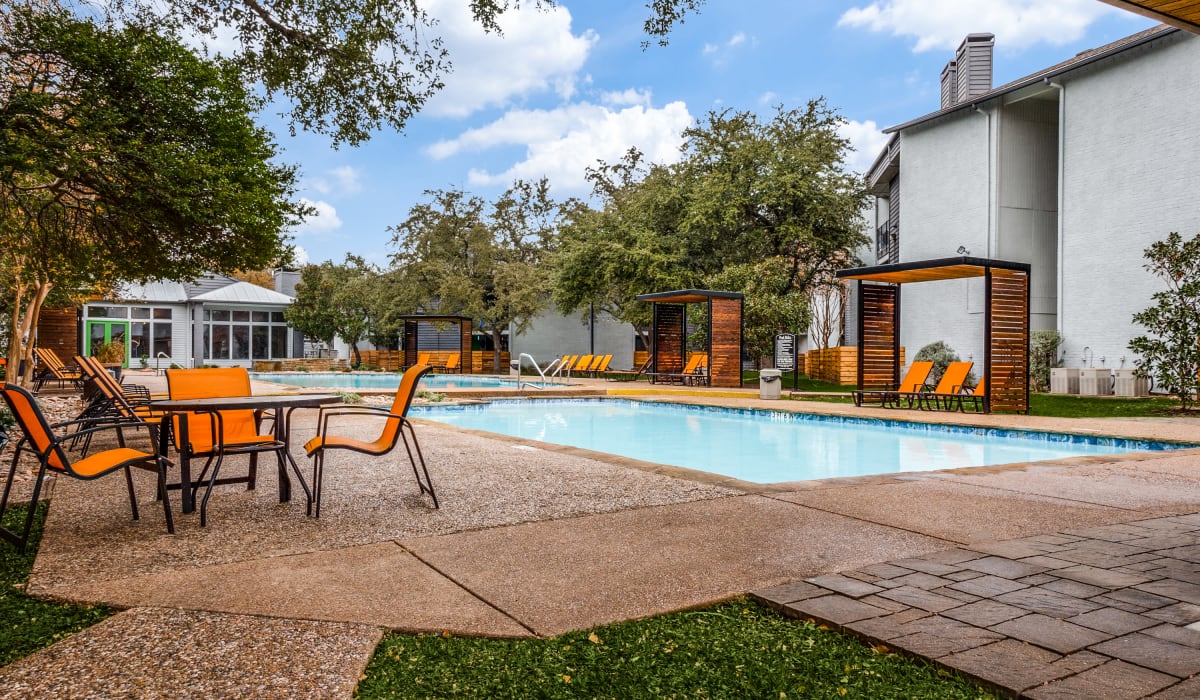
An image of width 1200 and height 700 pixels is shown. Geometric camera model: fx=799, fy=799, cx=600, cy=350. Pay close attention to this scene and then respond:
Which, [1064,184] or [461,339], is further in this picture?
[461,339]

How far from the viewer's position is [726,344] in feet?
59.6

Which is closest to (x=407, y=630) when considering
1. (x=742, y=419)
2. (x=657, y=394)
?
(x=742, y=419)

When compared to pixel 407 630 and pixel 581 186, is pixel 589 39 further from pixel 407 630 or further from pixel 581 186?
pixel 407 630

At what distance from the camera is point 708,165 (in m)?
21.7

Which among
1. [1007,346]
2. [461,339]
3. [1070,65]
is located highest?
[1070,65]

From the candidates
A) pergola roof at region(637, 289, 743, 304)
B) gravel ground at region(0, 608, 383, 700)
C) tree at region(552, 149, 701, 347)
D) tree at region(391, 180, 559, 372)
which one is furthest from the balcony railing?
gravel ground at region(0, 608, 383, 700)

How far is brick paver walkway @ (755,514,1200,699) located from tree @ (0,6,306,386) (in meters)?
6.12

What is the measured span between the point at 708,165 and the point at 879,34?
27.2ft

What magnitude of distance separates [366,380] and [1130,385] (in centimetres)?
1814

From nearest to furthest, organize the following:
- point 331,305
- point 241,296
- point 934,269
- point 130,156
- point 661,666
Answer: point 661,666 < point 130,156 < point 934,269 < point 331,305 < point 241,296

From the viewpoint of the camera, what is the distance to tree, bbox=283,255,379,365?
27656mm

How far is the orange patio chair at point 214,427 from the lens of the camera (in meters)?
4.03

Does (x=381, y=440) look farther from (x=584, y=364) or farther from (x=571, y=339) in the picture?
(x=571, y=339)

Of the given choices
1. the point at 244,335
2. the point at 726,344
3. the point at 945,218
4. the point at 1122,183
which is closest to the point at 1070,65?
the point at 1122,183
